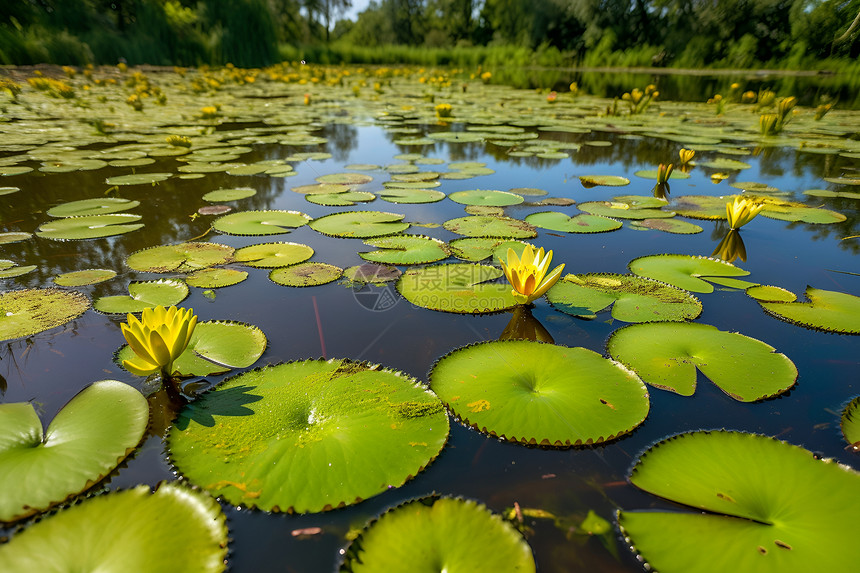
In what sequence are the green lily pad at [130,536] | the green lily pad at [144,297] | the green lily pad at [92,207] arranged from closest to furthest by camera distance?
the green lily pad at [130,536], the green lily pad at [144,297], the green lily pad at [92,207]

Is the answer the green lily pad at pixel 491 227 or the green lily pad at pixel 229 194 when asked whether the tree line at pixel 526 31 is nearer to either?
the green lily pad at pixel 229 194

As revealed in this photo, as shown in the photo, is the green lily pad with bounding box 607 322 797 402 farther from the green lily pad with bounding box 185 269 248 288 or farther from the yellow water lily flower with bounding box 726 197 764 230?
the green lily pad with bounding box 185 269 248 288

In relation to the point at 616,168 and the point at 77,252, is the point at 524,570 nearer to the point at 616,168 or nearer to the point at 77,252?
the point at 77,252

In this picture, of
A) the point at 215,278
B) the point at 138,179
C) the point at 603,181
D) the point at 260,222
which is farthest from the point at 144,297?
the point at 603,181

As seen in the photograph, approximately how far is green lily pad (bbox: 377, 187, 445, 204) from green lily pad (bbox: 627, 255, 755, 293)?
1335mm

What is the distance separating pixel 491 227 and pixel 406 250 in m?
0.55

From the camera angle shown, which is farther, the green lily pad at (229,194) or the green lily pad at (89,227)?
the green lily pad at (229,194)

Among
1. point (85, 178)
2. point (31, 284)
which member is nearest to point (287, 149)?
point (85, 178)

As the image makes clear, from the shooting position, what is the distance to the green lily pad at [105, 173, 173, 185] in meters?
3.04

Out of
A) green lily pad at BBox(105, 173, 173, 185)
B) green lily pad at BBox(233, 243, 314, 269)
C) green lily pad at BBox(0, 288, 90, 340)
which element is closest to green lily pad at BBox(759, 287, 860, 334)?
green lily pad at BBox(233, 243, 314, 269)

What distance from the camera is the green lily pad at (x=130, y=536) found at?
72 centimetres

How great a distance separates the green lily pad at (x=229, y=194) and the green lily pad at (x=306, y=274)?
123cm

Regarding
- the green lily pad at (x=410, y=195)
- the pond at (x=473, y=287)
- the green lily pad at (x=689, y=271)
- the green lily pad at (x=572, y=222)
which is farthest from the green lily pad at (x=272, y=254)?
the green lily pad at (x=689, y=271)

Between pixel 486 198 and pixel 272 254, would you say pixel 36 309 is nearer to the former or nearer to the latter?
pixel 272 254
